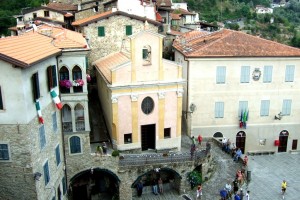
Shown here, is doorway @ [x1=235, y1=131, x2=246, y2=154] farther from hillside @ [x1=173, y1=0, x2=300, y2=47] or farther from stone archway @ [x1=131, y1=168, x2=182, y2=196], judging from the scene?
hillside @ [x1=173, y1=0, x2=300, y2=47]

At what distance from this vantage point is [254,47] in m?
35.0

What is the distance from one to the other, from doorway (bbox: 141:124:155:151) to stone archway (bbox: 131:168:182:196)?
2.53 m

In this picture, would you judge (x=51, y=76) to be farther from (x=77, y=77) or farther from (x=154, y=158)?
(x=154, y=158)

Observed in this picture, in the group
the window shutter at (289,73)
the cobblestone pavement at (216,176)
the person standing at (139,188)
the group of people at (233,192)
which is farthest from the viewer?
the window shutter at (289,73)

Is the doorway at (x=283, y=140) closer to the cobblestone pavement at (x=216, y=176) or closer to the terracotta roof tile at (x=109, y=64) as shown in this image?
the cobblestone pavement at (x=216, y=176)

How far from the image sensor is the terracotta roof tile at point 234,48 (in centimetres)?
3391

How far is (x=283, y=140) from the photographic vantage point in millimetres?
38031

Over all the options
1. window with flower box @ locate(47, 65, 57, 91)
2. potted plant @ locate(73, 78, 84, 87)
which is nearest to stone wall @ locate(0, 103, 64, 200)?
window with flower box @ locate(47, 65, 57, 91)

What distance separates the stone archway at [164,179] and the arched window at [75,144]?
5650 mm

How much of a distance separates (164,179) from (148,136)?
157 inches

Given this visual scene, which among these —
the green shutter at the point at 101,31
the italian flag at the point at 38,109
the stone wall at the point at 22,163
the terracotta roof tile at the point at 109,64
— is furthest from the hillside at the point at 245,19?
the stone wall at the point at 22,163

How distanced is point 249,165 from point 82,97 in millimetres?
18526

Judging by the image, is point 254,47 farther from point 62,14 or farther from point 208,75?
point 62,14

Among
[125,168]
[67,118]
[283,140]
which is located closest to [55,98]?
[67,118]
